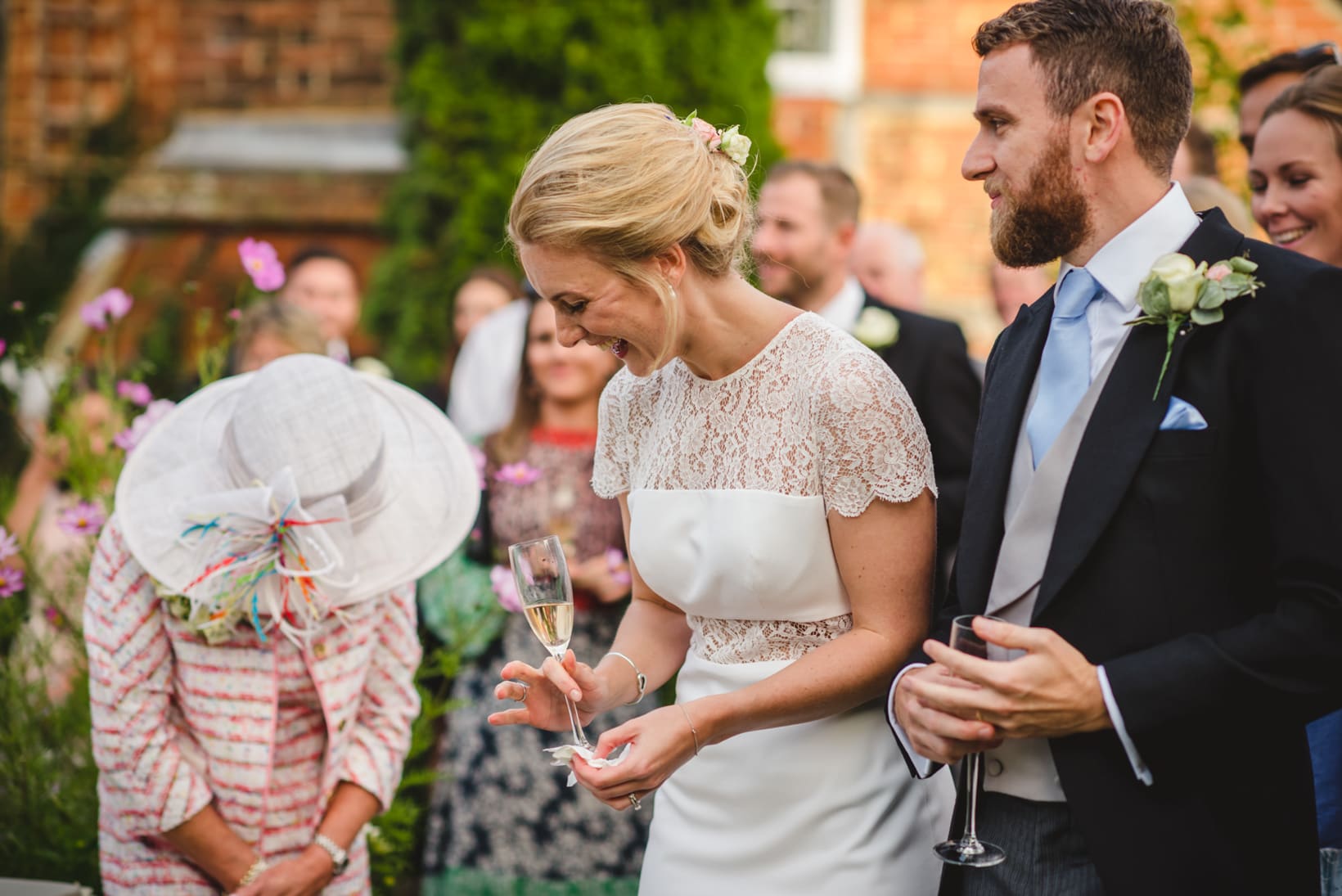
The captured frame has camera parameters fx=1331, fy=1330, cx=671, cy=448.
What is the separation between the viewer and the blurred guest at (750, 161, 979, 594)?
487 centimetres

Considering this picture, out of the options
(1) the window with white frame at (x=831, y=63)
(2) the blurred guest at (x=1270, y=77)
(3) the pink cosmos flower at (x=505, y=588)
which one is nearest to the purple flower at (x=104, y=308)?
(3) the pink cosmos flower at (x=505, y=588)

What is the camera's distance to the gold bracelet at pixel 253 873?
314 cm

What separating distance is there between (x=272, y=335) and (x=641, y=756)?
2895 millimetres

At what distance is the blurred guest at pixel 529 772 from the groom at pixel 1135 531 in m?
2.47

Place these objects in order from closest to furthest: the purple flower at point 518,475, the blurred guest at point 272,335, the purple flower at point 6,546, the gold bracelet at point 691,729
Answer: the gold bracelet at point 691,729, the purple flower at point 6,546, the purple flower at point 518,475, the blurred guest at point 272,335

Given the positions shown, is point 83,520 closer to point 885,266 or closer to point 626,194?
point 626,194

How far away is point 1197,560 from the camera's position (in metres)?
2.12

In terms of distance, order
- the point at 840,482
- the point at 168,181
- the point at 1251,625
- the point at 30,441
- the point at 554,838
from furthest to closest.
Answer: the point at 168,181
the point at 554,838
the point at 30,441
the point at 840,482
the point at 1251,625

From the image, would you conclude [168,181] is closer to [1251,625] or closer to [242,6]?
[242,6]

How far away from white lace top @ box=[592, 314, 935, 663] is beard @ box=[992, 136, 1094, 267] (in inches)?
17.0

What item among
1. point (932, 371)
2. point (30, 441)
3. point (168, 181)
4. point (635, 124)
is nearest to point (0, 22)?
point (168, 181)

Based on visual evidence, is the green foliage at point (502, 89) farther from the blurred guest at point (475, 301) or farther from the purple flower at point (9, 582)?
the purple flower at point (9, 582)

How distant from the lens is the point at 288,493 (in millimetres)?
3055

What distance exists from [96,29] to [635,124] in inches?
366
